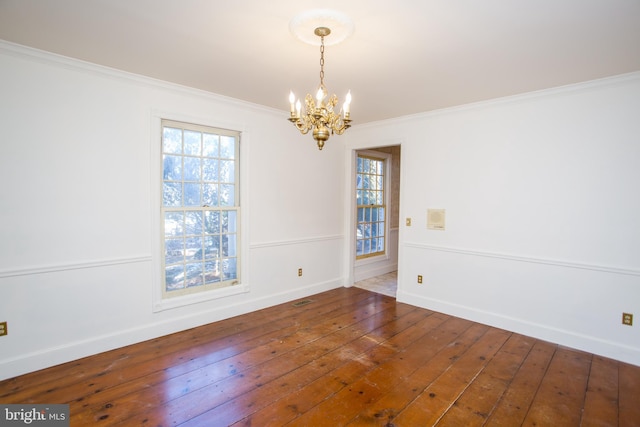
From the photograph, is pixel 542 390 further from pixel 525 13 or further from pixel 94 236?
pixel 94 236

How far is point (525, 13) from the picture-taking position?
6.20ft

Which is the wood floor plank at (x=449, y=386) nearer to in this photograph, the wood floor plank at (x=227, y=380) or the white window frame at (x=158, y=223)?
the wood floor plank at (x=227, y=380)

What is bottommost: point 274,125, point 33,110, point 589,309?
point 589,309

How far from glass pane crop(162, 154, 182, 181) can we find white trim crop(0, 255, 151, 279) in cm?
84

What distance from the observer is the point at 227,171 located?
148 inches

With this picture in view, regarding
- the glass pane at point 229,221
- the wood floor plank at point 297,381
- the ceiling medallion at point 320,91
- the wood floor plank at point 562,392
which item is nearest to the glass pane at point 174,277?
A: the glass pane at point 229,221

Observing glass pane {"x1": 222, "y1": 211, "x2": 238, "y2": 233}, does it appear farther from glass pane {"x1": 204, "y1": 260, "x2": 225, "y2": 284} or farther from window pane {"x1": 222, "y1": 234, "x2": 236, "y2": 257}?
glass pane {"x1": 204, "y1": 260, "x2": 225, "y2": 284}

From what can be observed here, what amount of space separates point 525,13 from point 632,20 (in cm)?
68

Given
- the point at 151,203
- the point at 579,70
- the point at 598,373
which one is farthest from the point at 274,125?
the point at 598,373

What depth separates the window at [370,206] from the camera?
5614mm

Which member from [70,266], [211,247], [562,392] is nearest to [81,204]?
[70,266]

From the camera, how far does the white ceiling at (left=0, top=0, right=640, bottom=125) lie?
188cm

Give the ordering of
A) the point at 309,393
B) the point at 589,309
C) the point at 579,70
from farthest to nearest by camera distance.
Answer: the point at 589,309 → the point at 579,70 → the point at 309,393

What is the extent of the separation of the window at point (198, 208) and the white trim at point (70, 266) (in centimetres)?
30
